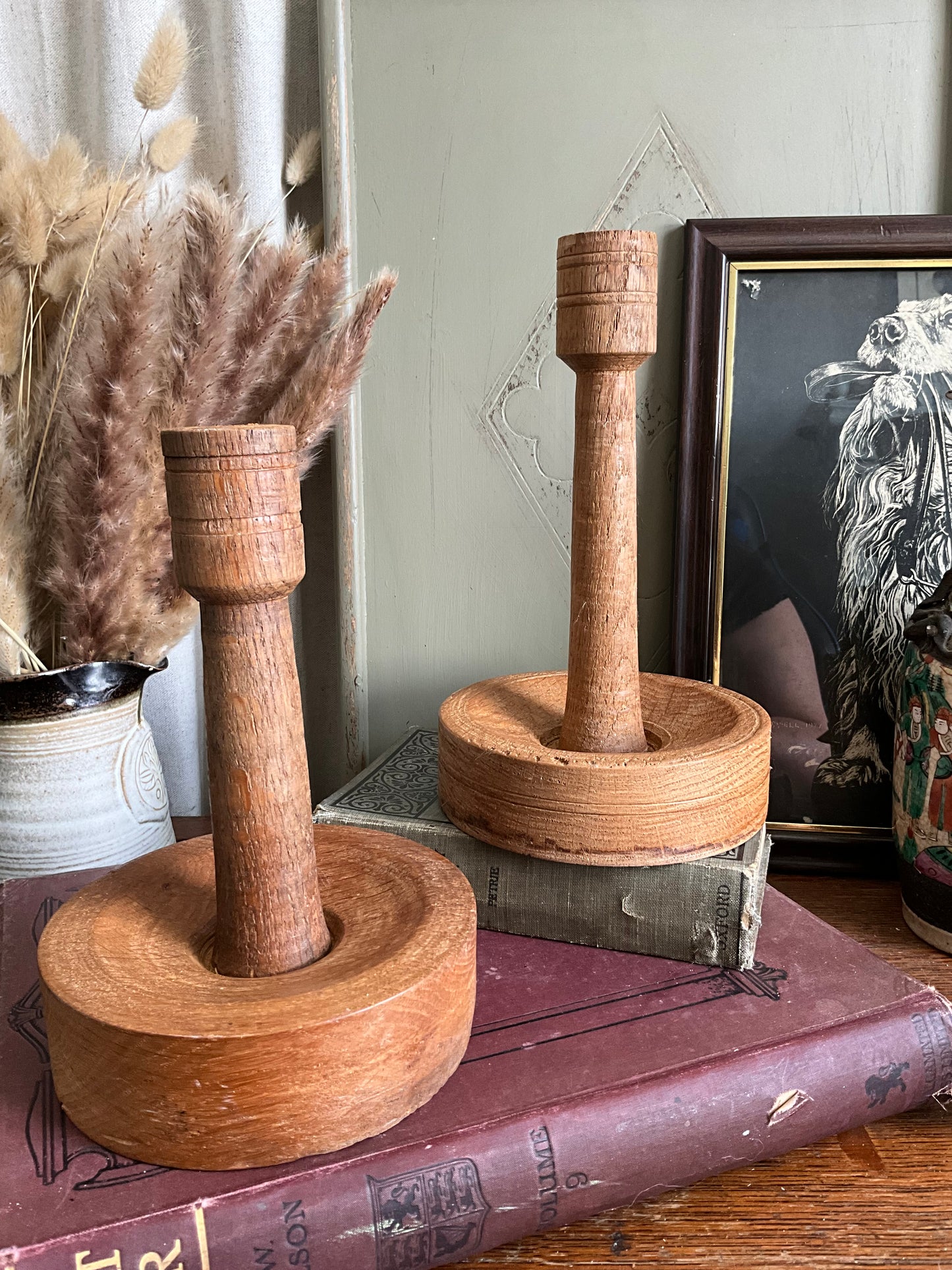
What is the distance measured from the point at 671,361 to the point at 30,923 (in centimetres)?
58

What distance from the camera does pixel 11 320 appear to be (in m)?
0.63

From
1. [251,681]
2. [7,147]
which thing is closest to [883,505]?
[251,681]

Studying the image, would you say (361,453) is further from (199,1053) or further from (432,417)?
(199,1053)

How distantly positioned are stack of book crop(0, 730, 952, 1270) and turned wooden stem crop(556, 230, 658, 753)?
0.10 meters

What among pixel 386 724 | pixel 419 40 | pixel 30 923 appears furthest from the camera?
pixel 386 724

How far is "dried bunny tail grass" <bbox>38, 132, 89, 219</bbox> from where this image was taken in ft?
2.05

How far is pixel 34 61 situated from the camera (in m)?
0.77

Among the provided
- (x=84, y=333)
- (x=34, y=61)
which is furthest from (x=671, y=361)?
(x=34, y=61)

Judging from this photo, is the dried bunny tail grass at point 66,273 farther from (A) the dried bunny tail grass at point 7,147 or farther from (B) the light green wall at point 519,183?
(B) the light green wall at point 519,183

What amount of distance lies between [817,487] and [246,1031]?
0.55 m

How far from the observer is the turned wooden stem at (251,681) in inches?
15.2

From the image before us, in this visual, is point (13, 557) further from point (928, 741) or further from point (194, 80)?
point (928, 741)

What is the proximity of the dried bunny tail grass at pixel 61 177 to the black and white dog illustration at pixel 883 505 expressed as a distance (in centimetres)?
51

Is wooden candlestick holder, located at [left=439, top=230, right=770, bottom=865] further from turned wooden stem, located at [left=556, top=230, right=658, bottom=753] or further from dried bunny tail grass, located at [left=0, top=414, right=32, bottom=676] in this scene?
dried bunny tail grass, located at [left=0, top=414, right=32, bottom=676]
